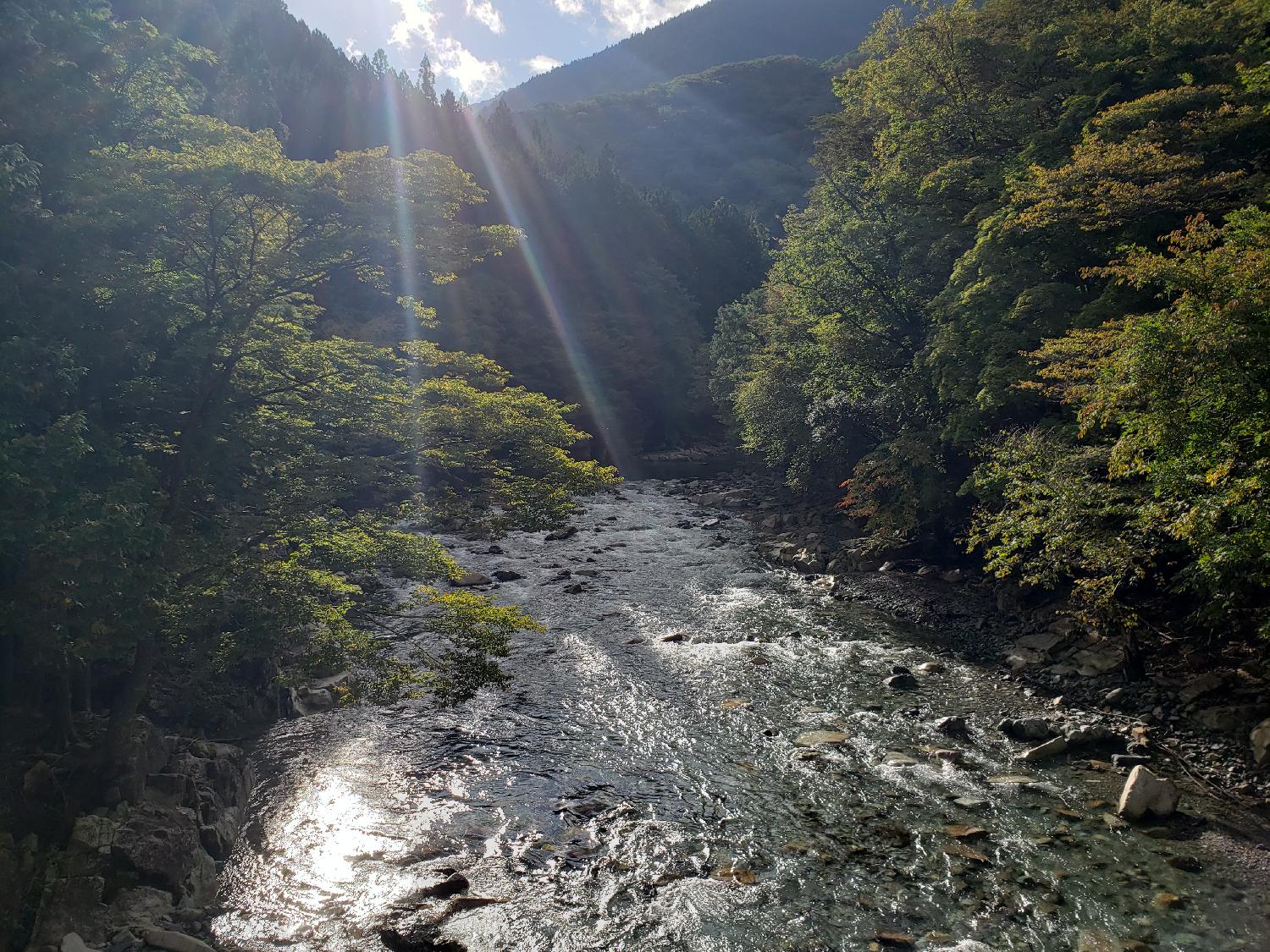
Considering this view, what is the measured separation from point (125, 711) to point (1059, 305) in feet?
65.0

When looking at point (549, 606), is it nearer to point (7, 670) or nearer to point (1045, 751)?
point (7, 670)

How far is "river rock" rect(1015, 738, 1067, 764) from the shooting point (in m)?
11.3

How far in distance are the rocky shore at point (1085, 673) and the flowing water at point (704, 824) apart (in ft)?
3.50

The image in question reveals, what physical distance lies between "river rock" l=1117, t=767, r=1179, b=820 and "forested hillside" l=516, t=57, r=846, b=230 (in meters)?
141

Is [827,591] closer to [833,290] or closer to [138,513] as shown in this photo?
[833,290]

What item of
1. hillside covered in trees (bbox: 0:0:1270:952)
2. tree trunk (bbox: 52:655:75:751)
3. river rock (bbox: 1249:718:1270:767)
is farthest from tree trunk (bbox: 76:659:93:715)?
river rock (bbox: 1249:718:1270:767)

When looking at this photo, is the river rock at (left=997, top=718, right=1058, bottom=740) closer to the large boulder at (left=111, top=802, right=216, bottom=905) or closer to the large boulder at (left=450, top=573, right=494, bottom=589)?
the large boulder at (left=111, top=802, right=216, bottom=905)

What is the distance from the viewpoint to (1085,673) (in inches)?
551

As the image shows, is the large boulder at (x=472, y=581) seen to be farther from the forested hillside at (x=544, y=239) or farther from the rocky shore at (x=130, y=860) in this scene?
the forested hillside at (x=544, y=239)

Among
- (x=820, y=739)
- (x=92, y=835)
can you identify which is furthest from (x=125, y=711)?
(x=820, y=739)

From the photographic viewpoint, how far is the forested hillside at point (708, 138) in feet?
509

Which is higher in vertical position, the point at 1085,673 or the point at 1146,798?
the point at 1146,798

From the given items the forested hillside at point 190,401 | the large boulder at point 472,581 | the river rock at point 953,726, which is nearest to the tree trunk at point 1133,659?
the river rock at point 953,726

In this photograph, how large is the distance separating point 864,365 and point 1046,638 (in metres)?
14.4
